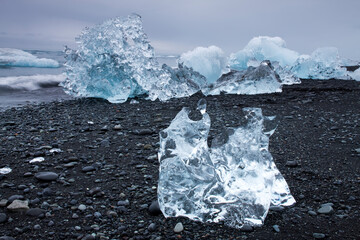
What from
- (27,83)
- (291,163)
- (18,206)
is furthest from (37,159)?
(27,83)

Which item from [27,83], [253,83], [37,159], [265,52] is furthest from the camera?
[265,52]

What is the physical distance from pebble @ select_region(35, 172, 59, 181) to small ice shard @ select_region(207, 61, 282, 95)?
4856 millimetres

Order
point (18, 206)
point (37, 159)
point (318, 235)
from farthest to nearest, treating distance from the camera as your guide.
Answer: point (37, 159)
point (18, 206)
point (318, 235)

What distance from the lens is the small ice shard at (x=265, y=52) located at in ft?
36.7

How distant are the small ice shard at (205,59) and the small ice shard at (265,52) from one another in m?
3.10

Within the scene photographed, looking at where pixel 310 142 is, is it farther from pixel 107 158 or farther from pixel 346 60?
pixel 346 60

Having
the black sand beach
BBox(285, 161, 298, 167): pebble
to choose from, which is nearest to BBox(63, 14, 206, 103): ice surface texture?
the black sand beach

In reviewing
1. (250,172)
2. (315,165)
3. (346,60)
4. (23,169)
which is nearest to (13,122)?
(23,169)

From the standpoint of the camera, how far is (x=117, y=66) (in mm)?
6852

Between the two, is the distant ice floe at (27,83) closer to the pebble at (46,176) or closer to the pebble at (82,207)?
the pebble at (46,176)

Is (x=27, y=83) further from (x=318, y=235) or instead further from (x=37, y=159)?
(x=318, y=235)

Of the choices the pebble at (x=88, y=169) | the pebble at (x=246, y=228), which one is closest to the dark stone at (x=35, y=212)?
the pebble at (x=88, y=169)

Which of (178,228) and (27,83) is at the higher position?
(178,228)

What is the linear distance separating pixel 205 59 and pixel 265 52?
3.73 meters
